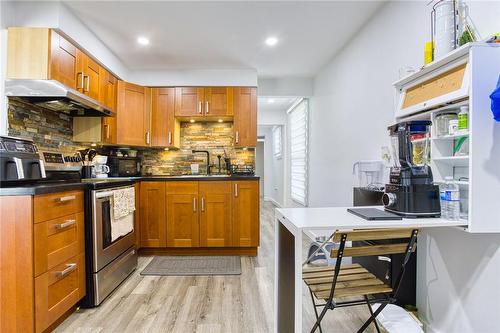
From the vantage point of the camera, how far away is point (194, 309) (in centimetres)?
210

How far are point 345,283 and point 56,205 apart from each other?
1962mm

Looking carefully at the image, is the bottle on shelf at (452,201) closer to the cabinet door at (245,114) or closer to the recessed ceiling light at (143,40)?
the cabinet door at (245,114)

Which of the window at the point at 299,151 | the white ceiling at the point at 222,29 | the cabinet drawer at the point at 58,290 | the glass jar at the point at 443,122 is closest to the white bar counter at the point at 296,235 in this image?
the glass jar at the point at 443,122

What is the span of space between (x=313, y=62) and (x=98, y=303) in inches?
149

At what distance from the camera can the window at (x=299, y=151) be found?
15.9 feet

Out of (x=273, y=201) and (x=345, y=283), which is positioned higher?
(x=345, y=283)

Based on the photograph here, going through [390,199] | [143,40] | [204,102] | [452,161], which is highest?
[143,40]

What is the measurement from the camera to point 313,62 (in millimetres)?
3748

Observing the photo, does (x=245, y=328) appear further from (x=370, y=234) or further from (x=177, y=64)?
(x=177, y=64)

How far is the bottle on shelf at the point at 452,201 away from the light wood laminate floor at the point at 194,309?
103cm

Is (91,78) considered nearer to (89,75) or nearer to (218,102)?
(89,75)

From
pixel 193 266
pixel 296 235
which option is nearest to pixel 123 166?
pixel 193 266

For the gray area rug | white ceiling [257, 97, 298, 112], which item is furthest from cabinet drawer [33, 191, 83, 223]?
white ceiling [257, 97, 298, 112]

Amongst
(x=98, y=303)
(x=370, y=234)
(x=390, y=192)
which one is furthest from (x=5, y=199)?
(x=390, y=192)
